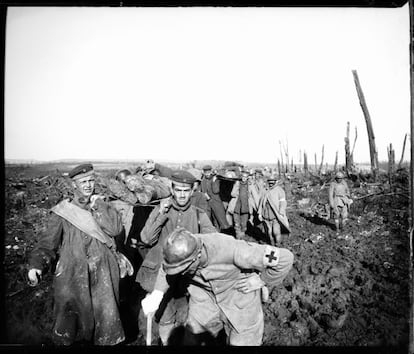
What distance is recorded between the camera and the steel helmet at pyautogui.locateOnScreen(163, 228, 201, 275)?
249 cm

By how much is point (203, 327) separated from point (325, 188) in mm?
4999

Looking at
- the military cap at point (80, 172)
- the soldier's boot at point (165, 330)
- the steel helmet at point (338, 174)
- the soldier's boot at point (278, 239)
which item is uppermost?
the military cap at point (80, 172)

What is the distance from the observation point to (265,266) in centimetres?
276

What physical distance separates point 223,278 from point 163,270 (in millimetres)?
588

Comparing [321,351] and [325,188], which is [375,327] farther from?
[325,188]

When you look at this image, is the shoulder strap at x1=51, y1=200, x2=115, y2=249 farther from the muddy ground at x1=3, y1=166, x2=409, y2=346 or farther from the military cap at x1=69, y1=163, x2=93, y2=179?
the muddy ground at x1=3, y1=166, x2=409, y2=346

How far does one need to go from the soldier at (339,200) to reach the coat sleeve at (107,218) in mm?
4067

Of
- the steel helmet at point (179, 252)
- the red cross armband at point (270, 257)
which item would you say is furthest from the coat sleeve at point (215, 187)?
the steel helmet at point (179, 252)

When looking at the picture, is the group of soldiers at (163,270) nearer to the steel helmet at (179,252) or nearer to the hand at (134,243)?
the steel helmet at (179,252)

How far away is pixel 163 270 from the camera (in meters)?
2.72

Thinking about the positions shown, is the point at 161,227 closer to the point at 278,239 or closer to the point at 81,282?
the point at 81,282

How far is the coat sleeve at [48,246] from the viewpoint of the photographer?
2.83m

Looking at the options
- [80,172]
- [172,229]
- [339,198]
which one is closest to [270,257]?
[172,229]

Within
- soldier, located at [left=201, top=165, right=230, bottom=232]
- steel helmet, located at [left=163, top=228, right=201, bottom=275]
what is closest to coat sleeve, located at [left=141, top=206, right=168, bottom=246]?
steel helmet, located at [left=163, top=228, right=201, bottom=275]
